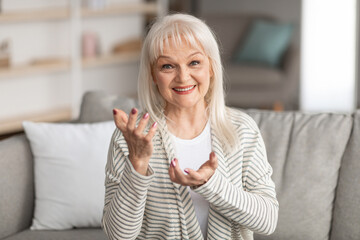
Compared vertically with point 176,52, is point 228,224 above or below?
below

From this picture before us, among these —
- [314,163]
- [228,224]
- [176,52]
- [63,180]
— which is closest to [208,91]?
[176,52]

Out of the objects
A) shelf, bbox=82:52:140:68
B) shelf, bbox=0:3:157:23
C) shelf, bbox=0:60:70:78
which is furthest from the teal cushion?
shelf, bbox=0:60:70:78

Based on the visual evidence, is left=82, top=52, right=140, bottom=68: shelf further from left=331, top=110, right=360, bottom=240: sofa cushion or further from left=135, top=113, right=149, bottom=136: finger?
left=135, top=113, right=149, bottom=136: finger

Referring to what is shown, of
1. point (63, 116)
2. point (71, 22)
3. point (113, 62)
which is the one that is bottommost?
point (63, 116)

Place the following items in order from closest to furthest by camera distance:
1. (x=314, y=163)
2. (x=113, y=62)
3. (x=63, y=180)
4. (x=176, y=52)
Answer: (x=176, y=52), (x=314, y=163), (x=63, y=180), (x=113, y=62)

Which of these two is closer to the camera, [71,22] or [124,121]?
[124,121]

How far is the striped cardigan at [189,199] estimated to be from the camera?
156 cm

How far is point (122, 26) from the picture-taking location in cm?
558

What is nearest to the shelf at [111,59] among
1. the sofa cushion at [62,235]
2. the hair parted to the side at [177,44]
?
the sofa cushion at [62,235]

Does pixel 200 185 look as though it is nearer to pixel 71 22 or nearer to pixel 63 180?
pixel 63 180

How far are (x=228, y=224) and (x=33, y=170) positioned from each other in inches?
36.3

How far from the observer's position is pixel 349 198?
2020 mm

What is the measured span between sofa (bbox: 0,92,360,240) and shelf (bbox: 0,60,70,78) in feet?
6.99

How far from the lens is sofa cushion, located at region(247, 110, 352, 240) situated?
2062mm
